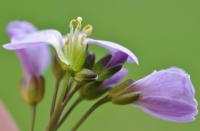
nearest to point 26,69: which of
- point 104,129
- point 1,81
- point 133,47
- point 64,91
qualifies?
point 64,91

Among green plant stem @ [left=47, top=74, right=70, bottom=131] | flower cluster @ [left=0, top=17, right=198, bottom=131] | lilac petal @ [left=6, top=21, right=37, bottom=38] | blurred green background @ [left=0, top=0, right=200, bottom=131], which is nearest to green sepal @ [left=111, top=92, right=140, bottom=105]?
flower cluster @ [left=0, top=17, right=198, bottom=131]

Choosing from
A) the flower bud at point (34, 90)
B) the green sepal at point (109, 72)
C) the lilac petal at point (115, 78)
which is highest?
the green sepal at point (109, 72)

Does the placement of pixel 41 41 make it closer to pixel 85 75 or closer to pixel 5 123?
pixel 85 75

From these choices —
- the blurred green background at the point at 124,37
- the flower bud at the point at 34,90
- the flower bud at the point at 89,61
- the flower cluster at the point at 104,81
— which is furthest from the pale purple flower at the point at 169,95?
the blurred green background at the point at 124,37

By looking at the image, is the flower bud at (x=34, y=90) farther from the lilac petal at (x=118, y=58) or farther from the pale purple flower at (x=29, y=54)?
the lilac petal at (x=118, y=58)

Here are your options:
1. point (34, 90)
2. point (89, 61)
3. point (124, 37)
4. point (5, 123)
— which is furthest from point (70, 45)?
point (124, 37)

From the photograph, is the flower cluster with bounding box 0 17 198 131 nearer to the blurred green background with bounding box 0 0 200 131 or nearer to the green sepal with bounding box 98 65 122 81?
the green sepal with bounding box 98 65 122 81

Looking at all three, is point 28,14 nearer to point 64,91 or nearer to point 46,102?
point 46,102
